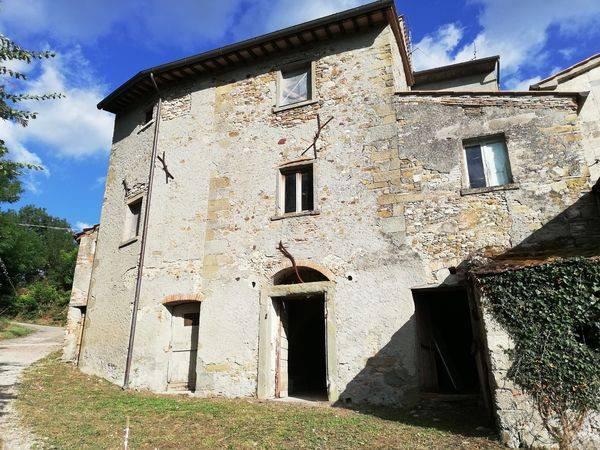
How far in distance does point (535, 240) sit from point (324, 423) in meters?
4.75

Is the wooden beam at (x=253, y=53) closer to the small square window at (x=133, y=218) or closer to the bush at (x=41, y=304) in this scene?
the small square window at (x=133, y=218)

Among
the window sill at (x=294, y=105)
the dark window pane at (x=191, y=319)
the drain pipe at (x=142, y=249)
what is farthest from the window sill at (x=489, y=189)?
the drain pipe at (x=142, y=249)

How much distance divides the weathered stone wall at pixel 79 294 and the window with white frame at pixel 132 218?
2.05 metres

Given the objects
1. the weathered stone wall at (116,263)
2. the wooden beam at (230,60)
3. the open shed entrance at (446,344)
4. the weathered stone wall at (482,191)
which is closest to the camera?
the weathered stone wall at (482,191)

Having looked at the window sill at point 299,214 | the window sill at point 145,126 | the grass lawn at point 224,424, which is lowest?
the grass lawn at point 224,424

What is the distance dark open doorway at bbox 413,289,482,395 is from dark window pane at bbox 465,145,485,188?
2.10 m

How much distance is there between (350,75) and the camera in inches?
400

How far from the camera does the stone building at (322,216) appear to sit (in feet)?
26.4

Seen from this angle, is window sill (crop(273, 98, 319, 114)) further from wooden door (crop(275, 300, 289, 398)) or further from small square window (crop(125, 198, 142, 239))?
wooden door (crop(275, 300, 289, 398))

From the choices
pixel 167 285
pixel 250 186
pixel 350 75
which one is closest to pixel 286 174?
pixel 250 186

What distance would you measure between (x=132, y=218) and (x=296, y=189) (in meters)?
4.89

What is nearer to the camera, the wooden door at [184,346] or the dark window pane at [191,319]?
the wooden door at [184,346]

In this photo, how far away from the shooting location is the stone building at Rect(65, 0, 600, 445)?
26.4 ft

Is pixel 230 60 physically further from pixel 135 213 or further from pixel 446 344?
pixel 446 344
